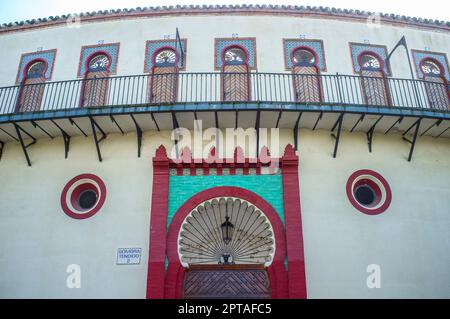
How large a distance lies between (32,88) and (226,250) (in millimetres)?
7351

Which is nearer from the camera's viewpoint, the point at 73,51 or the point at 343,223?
the point at 343,223

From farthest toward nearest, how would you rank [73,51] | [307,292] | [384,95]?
[73,51] → [384,95] → [307,292]

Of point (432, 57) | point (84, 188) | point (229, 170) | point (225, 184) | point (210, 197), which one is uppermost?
point (432, 57)

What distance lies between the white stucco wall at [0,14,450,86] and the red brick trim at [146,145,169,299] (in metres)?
3.23

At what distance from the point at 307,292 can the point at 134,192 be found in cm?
463

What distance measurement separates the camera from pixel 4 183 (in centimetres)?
1082

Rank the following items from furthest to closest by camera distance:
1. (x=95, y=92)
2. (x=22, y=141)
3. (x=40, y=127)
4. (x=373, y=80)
A: 1. (x=373, y=80)
2. (x=95, y=92)
3. (x=22, y=141)
4. (x=40, y=127)

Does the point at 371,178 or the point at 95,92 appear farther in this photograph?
the point at 95,92

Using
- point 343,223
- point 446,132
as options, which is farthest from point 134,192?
point 446,132

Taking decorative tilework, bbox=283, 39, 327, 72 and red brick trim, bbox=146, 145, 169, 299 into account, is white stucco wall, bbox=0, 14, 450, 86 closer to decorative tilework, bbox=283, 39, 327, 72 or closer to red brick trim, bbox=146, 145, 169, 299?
decorative tilework, bbox=283, 39, 327, 72

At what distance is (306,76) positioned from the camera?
11711mm

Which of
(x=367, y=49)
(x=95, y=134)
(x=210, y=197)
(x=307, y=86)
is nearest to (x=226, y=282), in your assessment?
(x=210, y=197)

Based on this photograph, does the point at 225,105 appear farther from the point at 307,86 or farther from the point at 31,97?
the point at 31,97
